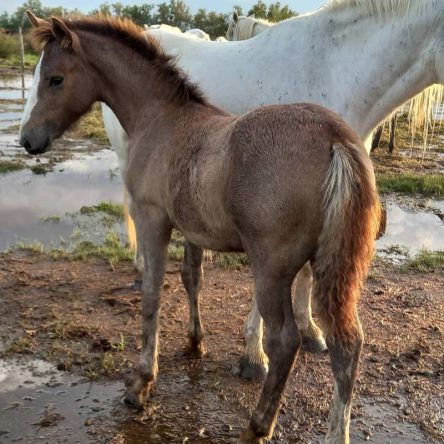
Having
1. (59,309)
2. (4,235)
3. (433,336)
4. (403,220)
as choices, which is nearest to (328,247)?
(433,336)

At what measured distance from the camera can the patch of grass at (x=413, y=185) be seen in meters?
7.77

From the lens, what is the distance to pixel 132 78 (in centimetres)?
313

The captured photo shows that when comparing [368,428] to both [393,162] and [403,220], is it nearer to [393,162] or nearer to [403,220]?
[403,220]

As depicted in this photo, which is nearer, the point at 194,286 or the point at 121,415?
the point at 121,415

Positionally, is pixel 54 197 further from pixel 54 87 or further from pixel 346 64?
pixel 346 64

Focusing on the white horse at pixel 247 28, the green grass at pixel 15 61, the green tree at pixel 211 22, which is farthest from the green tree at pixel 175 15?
the white horse at pixel 247 28

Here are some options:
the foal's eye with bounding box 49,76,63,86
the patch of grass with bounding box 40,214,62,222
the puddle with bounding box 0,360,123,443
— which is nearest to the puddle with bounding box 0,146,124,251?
the patch of grass with bounding box 40,214,62,222

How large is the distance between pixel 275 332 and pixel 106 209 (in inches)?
177

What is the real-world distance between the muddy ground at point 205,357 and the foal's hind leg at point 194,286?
0.39 ft

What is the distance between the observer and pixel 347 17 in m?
3.33

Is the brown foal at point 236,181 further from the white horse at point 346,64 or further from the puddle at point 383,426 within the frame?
the white horse at point 346,64

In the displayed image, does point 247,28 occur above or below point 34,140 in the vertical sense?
above

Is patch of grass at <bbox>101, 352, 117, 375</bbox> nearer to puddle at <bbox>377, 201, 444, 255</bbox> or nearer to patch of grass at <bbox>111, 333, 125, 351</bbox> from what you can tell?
patch of grass at <bbox>111, 333, 125, 351</bbox>

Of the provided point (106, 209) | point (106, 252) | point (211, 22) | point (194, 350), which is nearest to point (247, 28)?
point (106, 209)
